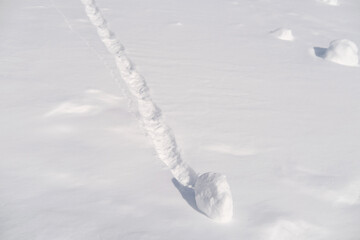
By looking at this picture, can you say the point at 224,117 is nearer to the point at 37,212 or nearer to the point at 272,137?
the point at 272,137

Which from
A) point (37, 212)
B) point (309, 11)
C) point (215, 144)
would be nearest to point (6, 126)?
point (37, 212)

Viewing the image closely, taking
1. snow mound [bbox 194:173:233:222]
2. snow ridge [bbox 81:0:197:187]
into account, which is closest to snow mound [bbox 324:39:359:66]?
snow ridge [bbox 81:0:197:187]

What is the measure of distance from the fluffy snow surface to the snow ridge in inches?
0.4

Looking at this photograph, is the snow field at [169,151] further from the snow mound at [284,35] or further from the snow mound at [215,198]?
the snow mound at [284,35]

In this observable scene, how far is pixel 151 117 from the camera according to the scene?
2.29 metres

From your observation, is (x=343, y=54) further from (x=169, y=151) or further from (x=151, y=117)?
(x=169, y=151)

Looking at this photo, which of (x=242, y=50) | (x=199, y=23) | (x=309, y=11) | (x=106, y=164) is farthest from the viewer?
(x=309, y=11)

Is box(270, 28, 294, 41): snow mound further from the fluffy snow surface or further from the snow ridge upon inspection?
the snow ridge

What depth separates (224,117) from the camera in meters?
2.31

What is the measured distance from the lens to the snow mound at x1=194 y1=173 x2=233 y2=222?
4.70 feet

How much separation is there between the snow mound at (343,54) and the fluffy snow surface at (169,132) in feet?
0.37

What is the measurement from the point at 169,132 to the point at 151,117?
0.23 metres

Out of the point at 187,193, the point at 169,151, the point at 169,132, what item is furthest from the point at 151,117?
the point at 187,193

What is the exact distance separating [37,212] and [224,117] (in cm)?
137
